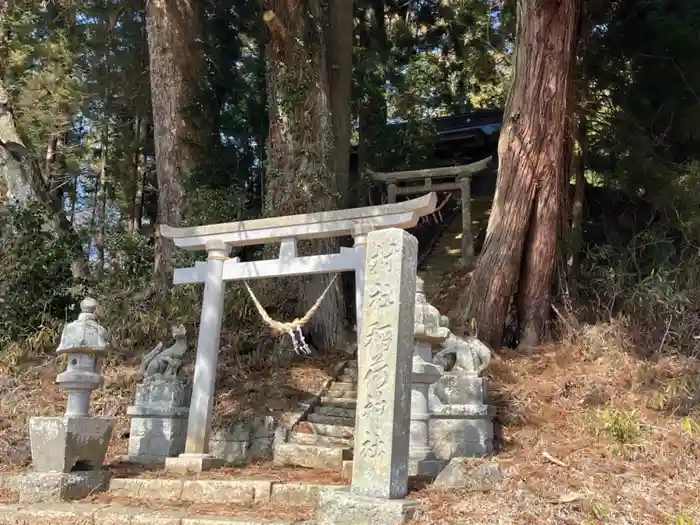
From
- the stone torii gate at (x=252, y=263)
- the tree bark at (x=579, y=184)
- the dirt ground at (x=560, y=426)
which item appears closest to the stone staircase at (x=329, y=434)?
the dirt ground at (x=560, y=426)

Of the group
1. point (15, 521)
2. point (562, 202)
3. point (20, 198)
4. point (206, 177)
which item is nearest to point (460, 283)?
point (562, 202)

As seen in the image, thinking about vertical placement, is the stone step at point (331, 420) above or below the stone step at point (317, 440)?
above

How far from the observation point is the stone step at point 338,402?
780 cm

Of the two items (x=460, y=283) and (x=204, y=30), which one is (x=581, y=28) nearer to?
(x=460, y=283)

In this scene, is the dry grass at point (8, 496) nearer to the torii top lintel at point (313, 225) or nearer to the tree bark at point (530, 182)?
the torii top lintel at point (313, 225)

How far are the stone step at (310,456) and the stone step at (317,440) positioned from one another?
0.40ft

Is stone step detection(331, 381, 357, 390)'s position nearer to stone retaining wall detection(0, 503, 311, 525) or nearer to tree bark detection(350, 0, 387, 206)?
stone retaining wall detection(0, 503, 311, 525)

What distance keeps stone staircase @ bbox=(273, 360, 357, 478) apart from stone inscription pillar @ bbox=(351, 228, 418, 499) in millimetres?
1646

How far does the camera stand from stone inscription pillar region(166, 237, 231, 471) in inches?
249

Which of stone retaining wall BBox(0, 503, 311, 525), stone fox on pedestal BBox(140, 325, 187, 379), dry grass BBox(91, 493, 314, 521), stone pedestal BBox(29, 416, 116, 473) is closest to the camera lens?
stone retaining wall BBox(0, 503, 311, 525)

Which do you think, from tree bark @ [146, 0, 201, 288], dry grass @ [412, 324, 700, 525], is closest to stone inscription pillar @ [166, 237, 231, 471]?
dry grass @ [412, 324, 700, 525]

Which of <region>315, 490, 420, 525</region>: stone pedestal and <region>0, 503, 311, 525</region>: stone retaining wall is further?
<region>0, 503, 311, 525</region>: stone retaining wall

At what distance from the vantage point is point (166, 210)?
10266 millimetres

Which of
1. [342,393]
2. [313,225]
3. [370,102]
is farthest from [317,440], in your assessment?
[370,102]
